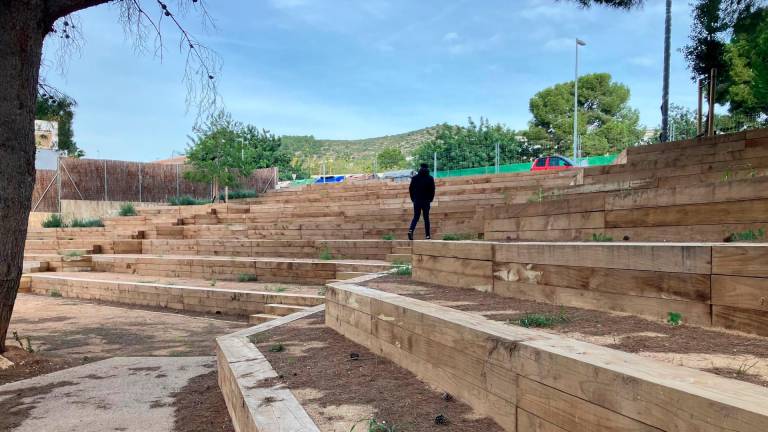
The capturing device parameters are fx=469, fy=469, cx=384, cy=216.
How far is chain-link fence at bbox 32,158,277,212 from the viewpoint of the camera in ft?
71.9

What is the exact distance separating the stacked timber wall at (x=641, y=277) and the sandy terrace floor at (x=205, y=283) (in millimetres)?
4952

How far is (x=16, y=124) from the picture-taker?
191 inches

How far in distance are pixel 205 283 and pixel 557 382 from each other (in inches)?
390

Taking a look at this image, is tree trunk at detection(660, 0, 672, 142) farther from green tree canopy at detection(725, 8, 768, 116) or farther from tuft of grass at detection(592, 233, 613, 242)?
tuft of grass at detection(592, 233, 613, 242)

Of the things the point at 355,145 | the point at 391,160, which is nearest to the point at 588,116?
the point at 391,160

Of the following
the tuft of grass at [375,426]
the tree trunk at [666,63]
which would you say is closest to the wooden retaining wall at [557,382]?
the tuft of grass at [375,426]

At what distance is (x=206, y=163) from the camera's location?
22.4 metres

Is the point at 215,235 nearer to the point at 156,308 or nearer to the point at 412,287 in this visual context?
the point at 156,308

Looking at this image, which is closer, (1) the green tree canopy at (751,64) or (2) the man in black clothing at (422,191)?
(1) the green tree canopy at (751,64)

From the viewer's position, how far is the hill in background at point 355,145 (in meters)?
118

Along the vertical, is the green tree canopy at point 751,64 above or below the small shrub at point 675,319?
above

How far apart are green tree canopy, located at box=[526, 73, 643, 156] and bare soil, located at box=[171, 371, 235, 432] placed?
43.5 m

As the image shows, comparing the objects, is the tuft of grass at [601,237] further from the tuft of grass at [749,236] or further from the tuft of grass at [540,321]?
the tuft of grass at [540,321]

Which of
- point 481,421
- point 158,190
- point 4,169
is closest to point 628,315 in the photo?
point 481,421
